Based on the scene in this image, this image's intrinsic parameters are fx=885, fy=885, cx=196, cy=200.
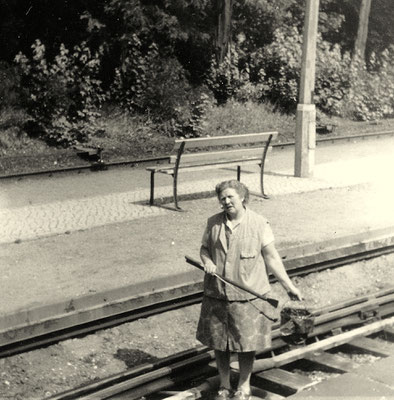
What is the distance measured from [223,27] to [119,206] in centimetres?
1260

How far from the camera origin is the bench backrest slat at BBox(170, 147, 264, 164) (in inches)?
527

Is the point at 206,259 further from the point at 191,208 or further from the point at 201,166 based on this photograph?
the point at 201,166

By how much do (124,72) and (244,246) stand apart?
1697 cm

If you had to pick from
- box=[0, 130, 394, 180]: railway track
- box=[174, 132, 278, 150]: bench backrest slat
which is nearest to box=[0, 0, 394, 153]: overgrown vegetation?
box=[0, 130, 394, 180]: railway track

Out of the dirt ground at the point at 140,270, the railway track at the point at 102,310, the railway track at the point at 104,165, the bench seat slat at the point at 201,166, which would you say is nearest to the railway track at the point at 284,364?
the dirt ground at the point at 140,270

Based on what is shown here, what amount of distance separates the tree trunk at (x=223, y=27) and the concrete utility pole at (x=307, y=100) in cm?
910

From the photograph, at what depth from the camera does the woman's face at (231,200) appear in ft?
21.5

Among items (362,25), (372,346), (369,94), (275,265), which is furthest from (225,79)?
(275,265)

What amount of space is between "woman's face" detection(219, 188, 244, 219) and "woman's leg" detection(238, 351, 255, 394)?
113 cm

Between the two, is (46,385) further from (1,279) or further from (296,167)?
(296,167)

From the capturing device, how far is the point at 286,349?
8016mm

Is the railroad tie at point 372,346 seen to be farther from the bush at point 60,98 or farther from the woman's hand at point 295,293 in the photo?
the bush at point 60,98

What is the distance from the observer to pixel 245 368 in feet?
22.4

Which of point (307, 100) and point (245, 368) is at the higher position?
point (307, 100)
